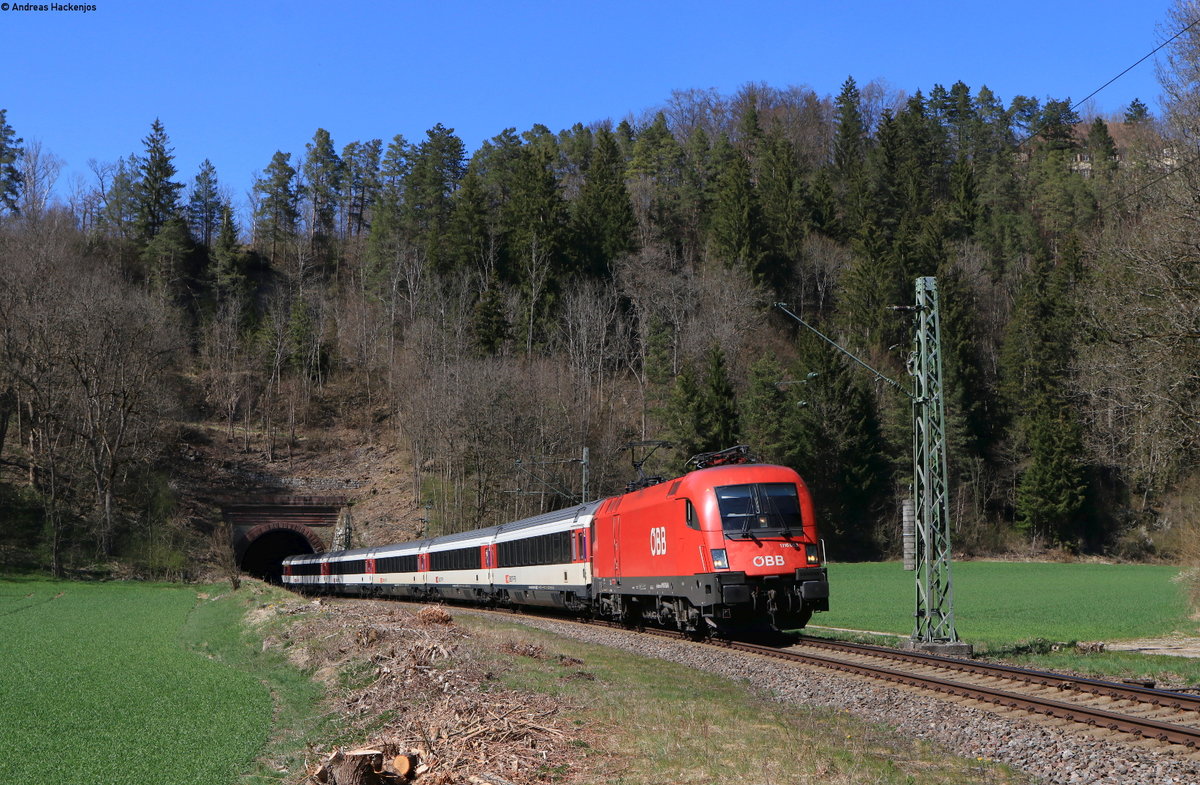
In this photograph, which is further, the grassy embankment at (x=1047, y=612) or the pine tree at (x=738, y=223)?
the pine tree at (x=738, y=223)

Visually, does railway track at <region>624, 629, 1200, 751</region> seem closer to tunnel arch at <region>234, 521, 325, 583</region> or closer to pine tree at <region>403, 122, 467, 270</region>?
tunnel arch at <region>234, 521, 325, 583</region>

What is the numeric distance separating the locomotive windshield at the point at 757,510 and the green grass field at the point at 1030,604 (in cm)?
502

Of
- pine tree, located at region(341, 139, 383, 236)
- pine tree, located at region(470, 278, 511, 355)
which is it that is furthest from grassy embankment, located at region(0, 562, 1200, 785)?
pine tree, located at region(341, 139, 383, 236)

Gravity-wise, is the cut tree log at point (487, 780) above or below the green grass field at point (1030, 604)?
above

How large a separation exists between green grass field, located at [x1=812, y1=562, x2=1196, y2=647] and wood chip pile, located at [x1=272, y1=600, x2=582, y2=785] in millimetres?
11536

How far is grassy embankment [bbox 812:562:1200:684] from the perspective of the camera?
1681cm

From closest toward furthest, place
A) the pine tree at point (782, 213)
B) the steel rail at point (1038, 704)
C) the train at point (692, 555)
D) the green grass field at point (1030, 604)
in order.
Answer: the steel rail at point (1038, 704) < the train at point (692, 555) < the green grass field at point (1030, 604) < the pine tree at point (782, 213)

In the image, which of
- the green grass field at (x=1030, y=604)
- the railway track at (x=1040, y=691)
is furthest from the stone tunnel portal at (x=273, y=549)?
the railway track at (x=1040, y=691)

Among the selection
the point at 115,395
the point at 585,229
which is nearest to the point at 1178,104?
the point at 115,395

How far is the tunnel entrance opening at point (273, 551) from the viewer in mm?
69125

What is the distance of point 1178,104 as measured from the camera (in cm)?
2408

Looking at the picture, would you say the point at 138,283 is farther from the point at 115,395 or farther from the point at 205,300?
the point at 115,395

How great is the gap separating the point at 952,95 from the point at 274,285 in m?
73.0

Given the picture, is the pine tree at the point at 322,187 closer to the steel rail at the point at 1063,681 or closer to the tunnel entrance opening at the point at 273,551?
the tunnel entrance opening at the point at 273,551
